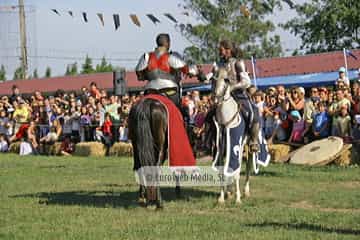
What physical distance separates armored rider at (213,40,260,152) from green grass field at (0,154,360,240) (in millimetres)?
1057

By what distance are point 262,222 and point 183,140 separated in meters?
2.03

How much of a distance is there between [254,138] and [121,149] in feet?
34.9

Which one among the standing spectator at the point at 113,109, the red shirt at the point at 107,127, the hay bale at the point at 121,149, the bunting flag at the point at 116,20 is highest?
the bunting flag at the point at 116,20

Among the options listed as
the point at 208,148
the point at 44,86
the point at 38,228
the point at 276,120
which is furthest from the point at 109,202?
the point at 44,86

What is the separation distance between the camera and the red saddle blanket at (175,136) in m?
9.78

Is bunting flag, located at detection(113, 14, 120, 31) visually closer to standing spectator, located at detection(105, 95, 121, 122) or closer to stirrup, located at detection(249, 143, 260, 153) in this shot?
standing spectator, located at detection(105, 95, 121, 122)

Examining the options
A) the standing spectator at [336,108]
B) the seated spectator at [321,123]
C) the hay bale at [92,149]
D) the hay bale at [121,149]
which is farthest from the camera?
the hay bale at [92,149]

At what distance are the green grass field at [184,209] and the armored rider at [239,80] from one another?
1057mm

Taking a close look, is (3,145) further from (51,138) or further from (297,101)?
(297,101)

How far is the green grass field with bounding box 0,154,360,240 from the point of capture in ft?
25.4

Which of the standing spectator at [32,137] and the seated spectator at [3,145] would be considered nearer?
the standing spectator at [32,137]

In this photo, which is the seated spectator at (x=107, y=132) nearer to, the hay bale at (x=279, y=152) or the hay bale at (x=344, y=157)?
the hay bale at (x=279, y=152)

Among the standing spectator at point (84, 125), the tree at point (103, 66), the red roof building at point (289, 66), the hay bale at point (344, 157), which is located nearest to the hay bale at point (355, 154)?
the hay bale at point (344, 157)

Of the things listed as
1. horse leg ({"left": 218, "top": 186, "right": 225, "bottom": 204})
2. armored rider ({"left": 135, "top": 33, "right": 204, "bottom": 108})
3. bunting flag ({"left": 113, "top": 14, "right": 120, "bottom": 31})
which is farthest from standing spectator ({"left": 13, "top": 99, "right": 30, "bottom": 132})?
horse leg ({"left": 218, "top": 186, "right": 225, "bottom": 204})
